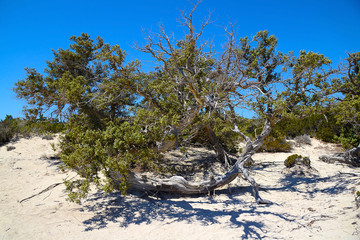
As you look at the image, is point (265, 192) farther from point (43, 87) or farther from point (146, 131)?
point (43, 87)

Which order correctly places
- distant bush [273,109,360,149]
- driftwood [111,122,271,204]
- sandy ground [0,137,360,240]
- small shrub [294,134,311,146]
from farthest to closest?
distant bush [273,109,360,149]
small shrub [294,134,311,146]
driftwood [111,122,271,204]
sandy ground [0,137,360,240]

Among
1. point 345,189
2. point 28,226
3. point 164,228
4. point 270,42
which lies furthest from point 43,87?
point 345,189

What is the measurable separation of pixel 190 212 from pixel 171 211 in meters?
0.58

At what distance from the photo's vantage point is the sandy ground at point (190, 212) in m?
5.21

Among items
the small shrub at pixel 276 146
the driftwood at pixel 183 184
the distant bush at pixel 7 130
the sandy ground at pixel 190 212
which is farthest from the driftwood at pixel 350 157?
the distant bush at pixel 7 130

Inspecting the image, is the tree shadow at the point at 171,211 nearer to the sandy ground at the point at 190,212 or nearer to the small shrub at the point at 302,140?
the sandy ground at the point at 190,212

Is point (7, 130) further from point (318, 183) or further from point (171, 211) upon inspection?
point (318, 183)

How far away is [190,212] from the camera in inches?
263

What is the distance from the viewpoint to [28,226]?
216 inches

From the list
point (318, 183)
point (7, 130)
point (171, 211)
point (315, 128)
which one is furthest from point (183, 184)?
point (315, 128)

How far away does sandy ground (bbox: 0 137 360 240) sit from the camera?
5215 millimetres

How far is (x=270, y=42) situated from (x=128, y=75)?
5.80 metres

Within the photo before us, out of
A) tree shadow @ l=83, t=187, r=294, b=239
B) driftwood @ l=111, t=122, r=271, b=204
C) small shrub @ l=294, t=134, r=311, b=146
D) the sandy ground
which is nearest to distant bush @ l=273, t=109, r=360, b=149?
small shrub @ l=294, t=134, r=311, b=146

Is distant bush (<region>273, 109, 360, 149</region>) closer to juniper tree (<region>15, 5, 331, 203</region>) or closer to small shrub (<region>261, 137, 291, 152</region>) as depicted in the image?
small shrub (<region>261, 137, 291, 152</region>)
